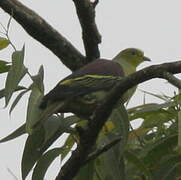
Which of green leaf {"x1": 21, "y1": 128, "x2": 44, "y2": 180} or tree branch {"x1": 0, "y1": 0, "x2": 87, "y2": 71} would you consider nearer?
green leaf {"x1": 21, "y1": 128, "x2": 44, "y2": 180}

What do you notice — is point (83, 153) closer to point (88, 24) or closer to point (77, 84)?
point (77, 84)

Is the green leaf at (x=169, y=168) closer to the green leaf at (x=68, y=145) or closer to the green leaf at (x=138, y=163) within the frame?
the green leaf at (x=138, y=163)

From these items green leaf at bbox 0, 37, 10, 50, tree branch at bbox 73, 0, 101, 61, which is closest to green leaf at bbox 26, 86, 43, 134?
green leaf at bbox 0, 37, 10, 50

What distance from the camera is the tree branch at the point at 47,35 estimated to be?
5652mm

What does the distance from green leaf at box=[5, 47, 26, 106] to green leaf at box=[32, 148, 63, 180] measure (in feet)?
1.29

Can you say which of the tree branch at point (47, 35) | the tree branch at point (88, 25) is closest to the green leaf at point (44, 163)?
the tree branch at point (88, 25)

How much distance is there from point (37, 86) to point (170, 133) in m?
0.76

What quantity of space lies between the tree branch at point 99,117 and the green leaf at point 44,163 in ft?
1.40

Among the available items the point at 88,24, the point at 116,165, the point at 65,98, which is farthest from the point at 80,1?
the point at 116,165

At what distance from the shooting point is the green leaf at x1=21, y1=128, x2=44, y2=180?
373 centimetres

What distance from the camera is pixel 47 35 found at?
5.73 meters

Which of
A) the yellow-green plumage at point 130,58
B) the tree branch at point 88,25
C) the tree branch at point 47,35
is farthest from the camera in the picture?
the yellow-green plumage at point 130,58

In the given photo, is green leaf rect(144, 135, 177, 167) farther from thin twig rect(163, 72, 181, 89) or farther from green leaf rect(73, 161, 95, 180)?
thin twig rect(163, 72, 181, 89)

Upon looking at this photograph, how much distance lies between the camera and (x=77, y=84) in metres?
4.56
